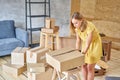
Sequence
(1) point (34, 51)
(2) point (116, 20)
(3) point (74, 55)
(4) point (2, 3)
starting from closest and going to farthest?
(3) point (74, 55) → (1) point (34, 51) → (4) point (2, 3) → (2) point (116, 20)

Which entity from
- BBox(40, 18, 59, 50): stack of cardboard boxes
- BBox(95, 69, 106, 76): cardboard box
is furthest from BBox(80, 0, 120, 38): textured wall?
BBox(95, 69, 106, 76): cardboard box

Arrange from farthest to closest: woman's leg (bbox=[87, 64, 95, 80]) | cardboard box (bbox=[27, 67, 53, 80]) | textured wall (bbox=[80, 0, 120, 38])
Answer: textured wall (bbox=[80, 0, 120, 38]), cardboard box (bbox=[27, 67, 53, 80]), woman's leg (bbox=[87, 64, 95, 80])

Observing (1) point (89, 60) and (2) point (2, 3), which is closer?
(1) point (89, 60)

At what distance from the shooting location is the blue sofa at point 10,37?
4.38 m

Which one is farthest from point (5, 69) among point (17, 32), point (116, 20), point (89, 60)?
point (116, 20)

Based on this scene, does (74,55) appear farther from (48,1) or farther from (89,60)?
(48,1)

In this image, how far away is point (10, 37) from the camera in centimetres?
486

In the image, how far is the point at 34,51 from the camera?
342cm

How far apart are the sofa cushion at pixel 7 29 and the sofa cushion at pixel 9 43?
209 millimetres

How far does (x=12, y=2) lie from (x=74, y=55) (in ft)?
11.2

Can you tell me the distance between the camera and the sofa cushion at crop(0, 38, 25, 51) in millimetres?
4319

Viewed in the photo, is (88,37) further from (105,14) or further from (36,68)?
(105,14)

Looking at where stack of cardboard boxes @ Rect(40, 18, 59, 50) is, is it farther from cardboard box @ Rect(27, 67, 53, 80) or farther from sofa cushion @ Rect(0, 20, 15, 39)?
cardboard box @ Rect(27, 67, 53, 80)

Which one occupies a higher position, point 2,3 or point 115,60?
point 2,3
